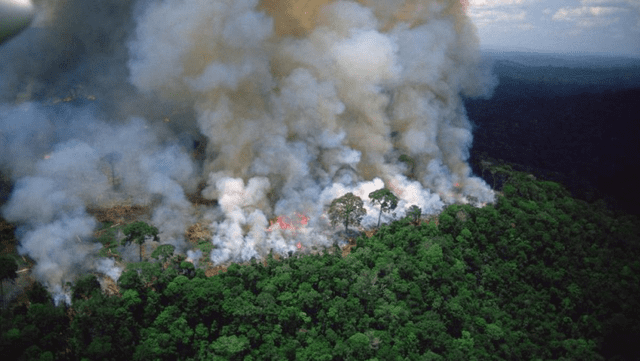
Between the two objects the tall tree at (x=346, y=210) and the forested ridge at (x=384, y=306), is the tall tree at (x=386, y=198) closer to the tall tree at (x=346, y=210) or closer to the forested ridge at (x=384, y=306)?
the tall tree at (x=346, y=210)

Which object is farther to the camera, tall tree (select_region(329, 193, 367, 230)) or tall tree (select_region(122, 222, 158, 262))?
tall tree (select_region(329, 193, 367, 230))

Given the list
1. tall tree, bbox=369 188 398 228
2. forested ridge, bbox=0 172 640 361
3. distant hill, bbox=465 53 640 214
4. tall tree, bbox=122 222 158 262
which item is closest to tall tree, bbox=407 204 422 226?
tall tree, bbox=369 188 398 228

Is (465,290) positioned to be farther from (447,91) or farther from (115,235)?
(447,91)

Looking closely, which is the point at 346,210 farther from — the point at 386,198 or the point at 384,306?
the point at 384,306

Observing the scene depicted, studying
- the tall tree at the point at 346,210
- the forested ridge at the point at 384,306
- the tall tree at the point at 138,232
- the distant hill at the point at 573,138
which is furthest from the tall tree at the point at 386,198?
the distant hill at the point at 573,138

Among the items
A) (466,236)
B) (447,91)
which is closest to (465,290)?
(466,236)

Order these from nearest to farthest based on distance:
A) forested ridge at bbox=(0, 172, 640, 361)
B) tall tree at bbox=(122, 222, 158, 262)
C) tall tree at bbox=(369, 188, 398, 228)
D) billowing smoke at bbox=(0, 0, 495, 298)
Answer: forested ridge at bbox=(0, 172, 640, 361)
tall tree at bbox=(122, 222, 158, 262)
billowing smoke at bbox=(0, 0, 495, 298)
tall tree at bbox=(369, 188, 398, 228)

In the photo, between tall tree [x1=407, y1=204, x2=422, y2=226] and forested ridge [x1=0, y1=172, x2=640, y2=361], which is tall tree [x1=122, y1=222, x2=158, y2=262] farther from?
tall tree [x1=407, y1=204, x2=422, y2=226]
